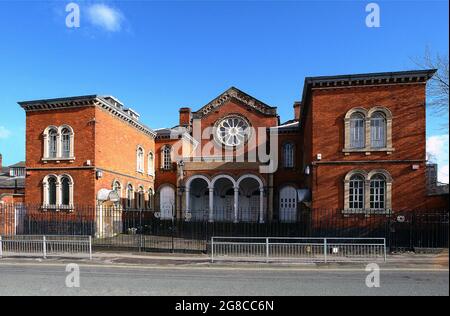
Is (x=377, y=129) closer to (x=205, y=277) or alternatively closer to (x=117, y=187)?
(x=205, y=277)

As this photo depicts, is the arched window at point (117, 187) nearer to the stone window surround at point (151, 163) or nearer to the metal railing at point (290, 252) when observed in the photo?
the stone window surround at point (151, 163)

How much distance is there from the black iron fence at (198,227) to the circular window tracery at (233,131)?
7.33m

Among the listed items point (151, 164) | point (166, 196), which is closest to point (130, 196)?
point (151, 164)

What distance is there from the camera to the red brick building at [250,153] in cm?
1767

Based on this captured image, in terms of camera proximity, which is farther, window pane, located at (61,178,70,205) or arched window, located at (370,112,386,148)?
window pane, located at (61,178,70,205)

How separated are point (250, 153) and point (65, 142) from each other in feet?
52.4

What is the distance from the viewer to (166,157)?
3366 centimetres

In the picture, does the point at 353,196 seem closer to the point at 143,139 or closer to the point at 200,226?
the point at 200,226

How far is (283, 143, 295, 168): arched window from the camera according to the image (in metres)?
29.7

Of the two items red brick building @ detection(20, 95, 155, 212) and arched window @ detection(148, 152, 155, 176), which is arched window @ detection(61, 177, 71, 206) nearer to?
red brick building @ detection(20, 95, 155, 212)

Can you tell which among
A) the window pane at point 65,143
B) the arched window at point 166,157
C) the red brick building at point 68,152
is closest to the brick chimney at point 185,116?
the arched window at point 166,157

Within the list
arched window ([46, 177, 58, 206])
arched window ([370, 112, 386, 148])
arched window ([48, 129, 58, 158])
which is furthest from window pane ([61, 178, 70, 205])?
arched window ([370, 112, 386, 148])

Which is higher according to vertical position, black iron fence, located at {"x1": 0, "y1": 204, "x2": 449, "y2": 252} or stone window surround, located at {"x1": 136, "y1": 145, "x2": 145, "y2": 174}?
stone window surround, located at {"x1": 136, "y1": 145, "x2": 145, "y2": 174}

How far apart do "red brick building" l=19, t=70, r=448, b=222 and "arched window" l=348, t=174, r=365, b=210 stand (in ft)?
0.17
